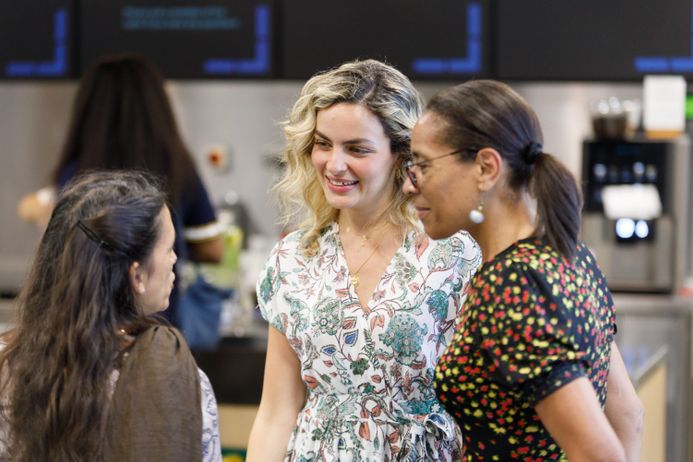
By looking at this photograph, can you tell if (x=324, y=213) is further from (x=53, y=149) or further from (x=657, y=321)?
(x=53, y=149)

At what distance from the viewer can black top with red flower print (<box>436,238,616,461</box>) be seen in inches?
71.8

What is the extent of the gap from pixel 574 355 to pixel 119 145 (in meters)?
2.33

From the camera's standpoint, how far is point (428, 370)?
246 cm

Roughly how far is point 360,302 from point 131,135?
1560mm

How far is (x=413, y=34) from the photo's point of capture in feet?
15.5

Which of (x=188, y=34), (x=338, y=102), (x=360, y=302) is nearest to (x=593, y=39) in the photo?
(x=188, y=34)

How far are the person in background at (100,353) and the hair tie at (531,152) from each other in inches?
26.2

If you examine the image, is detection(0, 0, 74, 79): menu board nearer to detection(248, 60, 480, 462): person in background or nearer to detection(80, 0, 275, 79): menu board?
detection(80, 0, 275, 79): menu board

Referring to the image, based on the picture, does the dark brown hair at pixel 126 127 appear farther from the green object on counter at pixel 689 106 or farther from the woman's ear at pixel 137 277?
the green object on counter at pixel 689 106

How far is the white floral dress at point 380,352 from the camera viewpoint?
245 centimetres

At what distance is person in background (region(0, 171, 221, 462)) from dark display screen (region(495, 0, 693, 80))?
9.49 ft

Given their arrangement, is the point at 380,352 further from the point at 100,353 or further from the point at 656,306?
the point at 656,306

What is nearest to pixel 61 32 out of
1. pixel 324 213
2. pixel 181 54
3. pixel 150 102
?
pixel 181 54

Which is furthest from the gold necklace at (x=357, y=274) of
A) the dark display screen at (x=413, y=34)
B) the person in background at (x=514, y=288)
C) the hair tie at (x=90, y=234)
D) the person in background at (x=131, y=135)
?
the dark display screen at (x=413, y=34)
